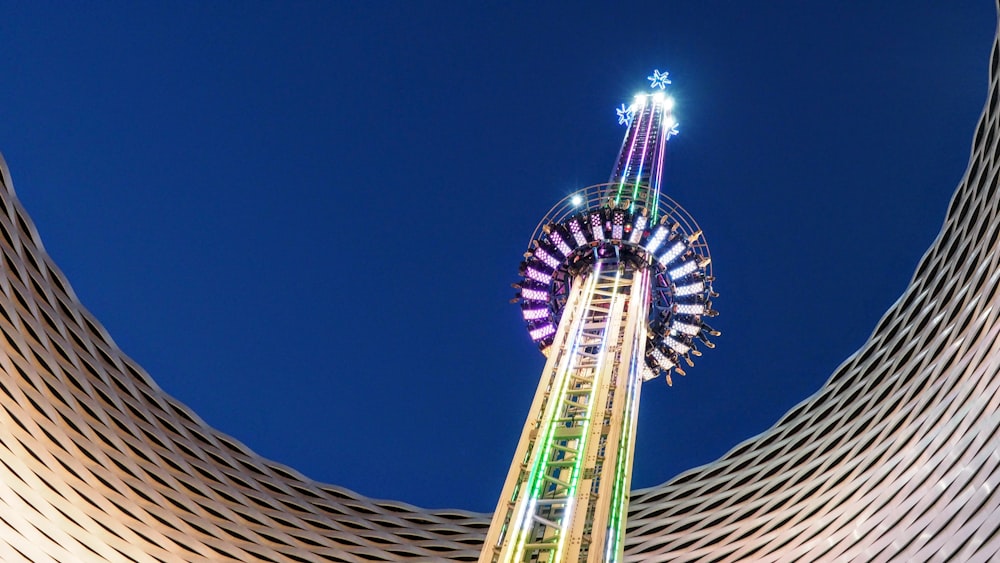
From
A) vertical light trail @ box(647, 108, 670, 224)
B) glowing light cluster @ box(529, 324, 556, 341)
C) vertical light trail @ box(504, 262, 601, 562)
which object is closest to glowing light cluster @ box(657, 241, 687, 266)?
vertical light trail @ box(647, 108, 670, 224)

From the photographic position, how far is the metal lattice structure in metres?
29.7

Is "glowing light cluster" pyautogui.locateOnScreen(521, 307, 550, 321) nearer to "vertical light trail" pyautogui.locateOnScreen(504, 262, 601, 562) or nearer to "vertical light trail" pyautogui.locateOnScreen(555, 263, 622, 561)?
"vertical light trail" pyautogui.locateOnScreen(555, 263, 622, 561)

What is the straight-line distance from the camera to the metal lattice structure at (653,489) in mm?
29703

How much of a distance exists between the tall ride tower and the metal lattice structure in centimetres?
746

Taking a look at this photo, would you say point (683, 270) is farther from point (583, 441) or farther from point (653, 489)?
point (583, 441)

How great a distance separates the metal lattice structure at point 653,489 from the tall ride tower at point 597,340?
24.5 ft

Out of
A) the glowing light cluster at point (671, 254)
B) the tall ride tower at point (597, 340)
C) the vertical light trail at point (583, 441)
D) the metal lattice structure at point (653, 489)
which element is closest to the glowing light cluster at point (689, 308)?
the tall ride tower at point (597, 340)

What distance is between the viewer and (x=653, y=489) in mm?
44031

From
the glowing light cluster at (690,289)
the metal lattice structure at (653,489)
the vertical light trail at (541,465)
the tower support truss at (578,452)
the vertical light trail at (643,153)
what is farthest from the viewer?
the vertical light trail at (643,153)

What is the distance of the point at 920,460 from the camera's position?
30.5 m

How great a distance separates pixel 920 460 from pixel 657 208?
12612 mm

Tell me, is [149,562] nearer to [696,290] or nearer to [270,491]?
[270,491]

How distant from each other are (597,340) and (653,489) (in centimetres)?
1856

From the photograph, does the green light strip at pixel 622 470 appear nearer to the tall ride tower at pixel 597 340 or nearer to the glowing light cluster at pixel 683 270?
the tall ride tower at pixel 597 340
